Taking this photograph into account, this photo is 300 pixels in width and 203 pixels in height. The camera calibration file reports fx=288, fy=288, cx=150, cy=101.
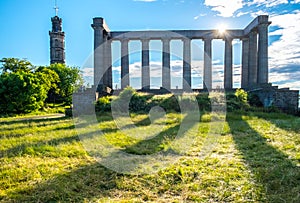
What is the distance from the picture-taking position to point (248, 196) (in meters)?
4.66

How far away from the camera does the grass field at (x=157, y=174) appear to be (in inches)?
187

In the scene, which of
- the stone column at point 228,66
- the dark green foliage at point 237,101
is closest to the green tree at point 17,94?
the stone column at point 228,66

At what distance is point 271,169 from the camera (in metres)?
5.70

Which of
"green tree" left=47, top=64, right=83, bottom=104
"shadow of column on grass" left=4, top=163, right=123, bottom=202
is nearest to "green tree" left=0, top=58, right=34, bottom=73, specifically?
"green tree" left=47, top=64, right=83, bottom=104

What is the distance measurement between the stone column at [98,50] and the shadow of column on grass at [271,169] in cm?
1476

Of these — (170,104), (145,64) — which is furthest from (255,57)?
(170,104)

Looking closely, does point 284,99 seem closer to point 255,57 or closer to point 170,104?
point 170,104

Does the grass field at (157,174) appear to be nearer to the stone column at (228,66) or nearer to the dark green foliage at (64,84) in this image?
the stone column at (228,66)

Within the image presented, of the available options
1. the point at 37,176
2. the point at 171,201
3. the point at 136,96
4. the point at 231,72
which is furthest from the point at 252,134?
the point at 231,72

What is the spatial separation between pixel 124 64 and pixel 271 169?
21.2m

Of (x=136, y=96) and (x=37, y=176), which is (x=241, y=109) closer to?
(x=136, y=96)

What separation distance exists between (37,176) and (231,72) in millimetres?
22000

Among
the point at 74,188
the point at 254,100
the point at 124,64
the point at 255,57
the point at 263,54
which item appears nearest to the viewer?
the point at 74,188

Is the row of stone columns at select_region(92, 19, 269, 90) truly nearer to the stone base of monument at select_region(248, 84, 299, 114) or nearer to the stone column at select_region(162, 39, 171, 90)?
the stone column at select_region(162, 39, 171, 90)
